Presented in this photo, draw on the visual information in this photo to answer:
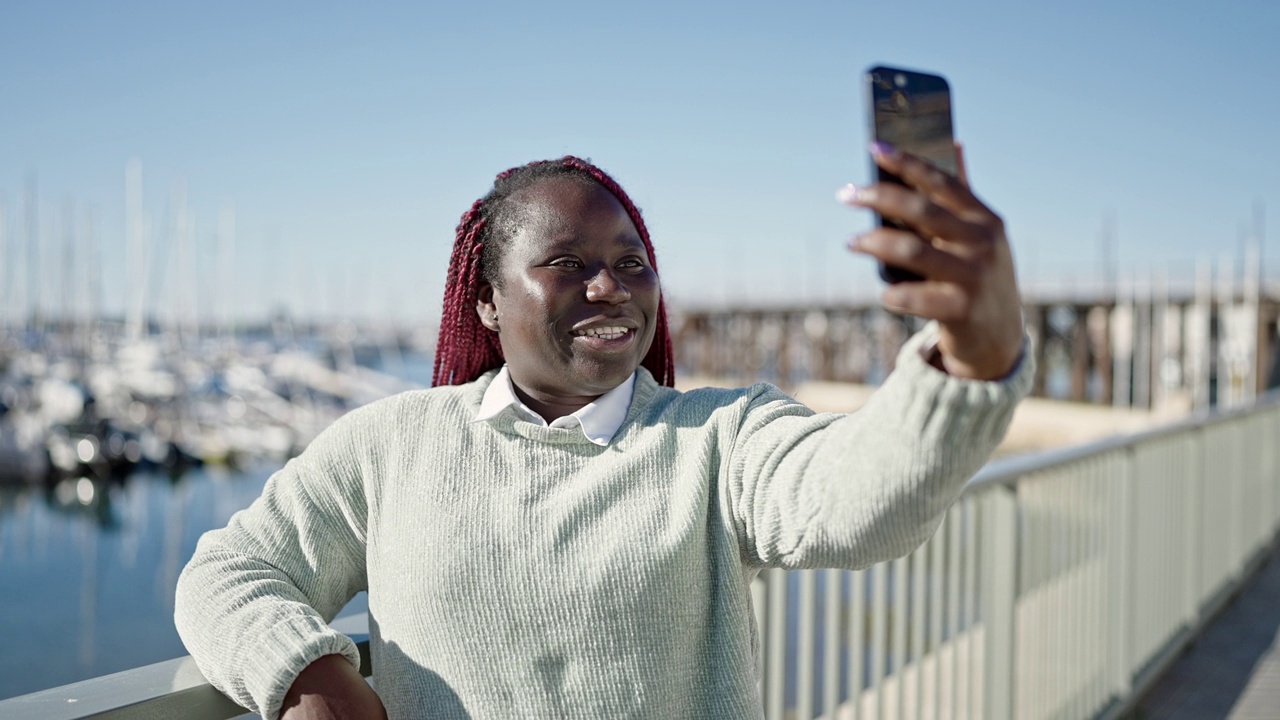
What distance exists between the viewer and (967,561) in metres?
2.97

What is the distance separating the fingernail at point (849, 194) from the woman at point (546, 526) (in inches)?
10.9

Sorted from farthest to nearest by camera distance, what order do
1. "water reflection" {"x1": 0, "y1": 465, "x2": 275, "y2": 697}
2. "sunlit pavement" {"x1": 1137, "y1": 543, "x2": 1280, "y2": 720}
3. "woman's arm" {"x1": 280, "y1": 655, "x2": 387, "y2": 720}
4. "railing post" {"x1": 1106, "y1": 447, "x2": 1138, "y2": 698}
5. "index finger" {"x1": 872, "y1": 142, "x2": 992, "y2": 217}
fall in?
"water reflection" {"x1": 0, "y1": 465, "x2": 275, "y2": 697} → "sunlit pavement" {"x1": 1137, "y1": 543, "x2": 1280, "y2": 720} → "railing post" {"x1": 1106, "y1": 447, "x2": 1138, "y2": 698} → "woman's arm" {"x1": 280, "y1": 655, "x2": 387, "y2": 720} → "index finger" {"x1": 872, "y1": 142, "x2": 992, "y2": 217}

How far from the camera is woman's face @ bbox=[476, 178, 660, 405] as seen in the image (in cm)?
136

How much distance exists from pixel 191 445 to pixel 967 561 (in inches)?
1259

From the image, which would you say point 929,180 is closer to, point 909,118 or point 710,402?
point 909,118

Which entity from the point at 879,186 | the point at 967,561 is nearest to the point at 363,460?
the point at 879,186

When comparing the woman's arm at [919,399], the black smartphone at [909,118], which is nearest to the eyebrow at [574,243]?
the woman's arm at [919,399]

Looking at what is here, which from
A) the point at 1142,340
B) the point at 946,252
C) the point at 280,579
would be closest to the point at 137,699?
the point at 280,579

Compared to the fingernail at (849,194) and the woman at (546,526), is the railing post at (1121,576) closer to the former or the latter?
the woman at (546,526)

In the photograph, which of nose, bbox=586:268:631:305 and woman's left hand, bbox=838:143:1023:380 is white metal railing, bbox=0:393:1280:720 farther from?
woman's left hand, bbox=838:143:1023:380

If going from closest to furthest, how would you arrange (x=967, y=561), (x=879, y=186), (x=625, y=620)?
(x=879, y=186)
(x=625, y=620)
(x=967, y=561)

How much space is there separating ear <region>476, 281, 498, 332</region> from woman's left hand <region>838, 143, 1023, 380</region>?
79 cm

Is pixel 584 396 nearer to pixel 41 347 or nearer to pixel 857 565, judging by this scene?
pixel 857 565

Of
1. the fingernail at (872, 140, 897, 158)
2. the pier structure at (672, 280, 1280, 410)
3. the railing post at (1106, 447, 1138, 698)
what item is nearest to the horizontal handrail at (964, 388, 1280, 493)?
the railing post at (1106, 447, 1138, 698)
